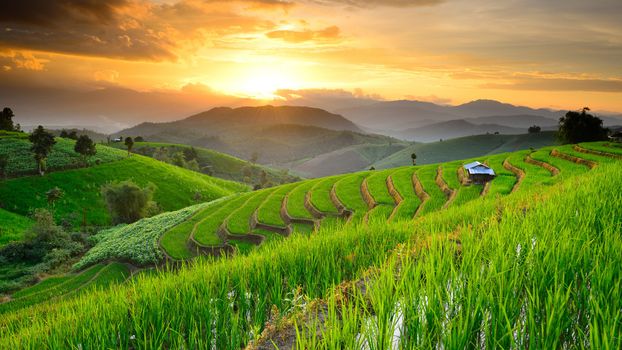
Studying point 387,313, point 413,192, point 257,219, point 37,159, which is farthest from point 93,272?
point 37,159

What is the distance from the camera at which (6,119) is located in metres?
118

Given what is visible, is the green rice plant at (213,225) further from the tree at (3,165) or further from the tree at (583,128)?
the tree at (583,128)

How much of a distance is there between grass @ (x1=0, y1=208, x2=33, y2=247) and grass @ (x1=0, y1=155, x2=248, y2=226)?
4463 mm

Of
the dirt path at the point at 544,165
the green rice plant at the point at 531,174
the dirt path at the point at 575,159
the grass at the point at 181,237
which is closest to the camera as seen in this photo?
the green rice plant at the point at 531,174

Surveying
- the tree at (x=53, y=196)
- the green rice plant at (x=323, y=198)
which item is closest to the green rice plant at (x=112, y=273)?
the green rice plant at (x=323, y=198)

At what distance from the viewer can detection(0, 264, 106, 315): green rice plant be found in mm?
29172

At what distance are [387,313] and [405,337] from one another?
1.06 ft

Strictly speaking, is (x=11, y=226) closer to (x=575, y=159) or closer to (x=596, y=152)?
(x=575, y=159)

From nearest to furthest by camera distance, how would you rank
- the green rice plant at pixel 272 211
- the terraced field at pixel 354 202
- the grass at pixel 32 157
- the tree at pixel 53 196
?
the terraced field at pixel 354 202 → the green rice plant at pixel 272 211 → the tree at pixel 53 196 → the grass at pixel 32 157

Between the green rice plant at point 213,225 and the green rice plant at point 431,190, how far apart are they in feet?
69.4

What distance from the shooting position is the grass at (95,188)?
2798 inches

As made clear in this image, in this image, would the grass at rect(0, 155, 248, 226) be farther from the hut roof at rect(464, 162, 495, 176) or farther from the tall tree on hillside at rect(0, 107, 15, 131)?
the hut roof at rect(464, 162, 495, 176)

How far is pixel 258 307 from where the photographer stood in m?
5.75

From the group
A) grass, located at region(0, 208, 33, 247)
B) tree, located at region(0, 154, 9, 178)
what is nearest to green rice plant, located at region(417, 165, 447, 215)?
grass, located at region(0, 208, 33, 247)
